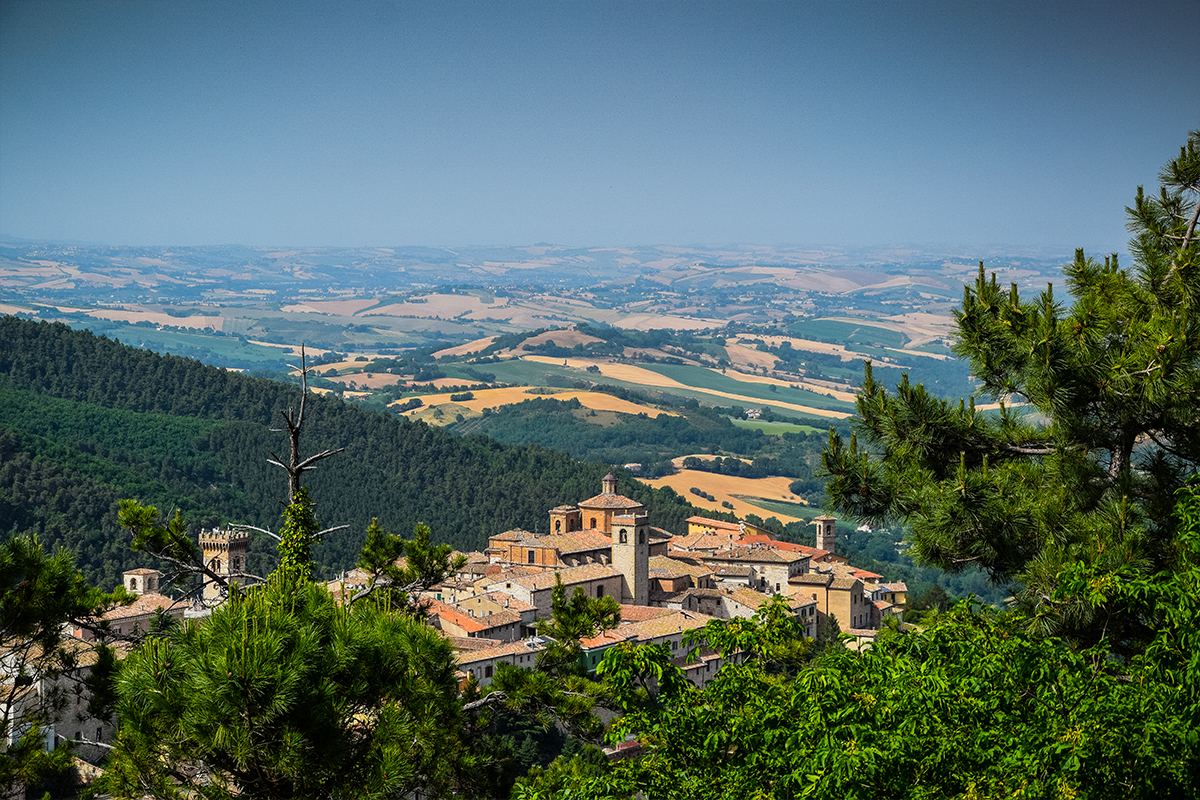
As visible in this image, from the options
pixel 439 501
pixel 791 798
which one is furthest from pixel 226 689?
pixel 439 501

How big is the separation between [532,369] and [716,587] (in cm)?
12807

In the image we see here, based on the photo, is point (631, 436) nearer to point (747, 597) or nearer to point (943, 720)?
point (747, 597)

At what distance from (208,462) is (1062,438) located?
71.8m

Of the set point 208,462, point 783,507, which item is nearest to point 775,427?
point 783,507

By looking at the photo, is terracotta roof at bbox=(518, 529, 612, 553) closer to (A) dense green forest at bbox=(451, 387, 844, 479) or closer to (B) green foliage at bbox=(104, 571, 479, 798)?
(B) green foliage at bbox=(104, 571, 479, 798)

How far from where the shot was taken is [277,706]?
7.69 meters

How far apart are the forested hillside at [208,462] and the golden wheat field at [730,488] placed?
11.4 meters

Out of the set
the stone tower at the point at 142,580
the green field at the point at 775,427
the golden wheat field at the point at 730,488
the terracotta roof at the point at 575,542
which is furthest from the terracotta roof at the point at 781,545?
the green field at the point at 775,427

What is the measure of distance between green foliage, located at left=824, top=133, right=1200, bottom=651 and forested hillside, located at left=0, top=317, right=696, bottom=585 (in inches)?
1698

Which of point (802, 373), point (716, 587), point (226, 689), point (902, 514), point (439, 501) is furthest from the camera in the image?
point (802, 373)

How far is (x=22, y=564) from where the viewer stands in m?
9.46

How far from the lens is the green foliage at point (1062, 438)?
9.85 metres

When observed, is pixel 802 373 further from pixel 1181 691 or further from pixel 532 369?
pixel 1181 691

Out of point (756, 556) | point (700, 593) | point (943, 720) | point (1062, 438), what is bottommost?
point (756, 556)
